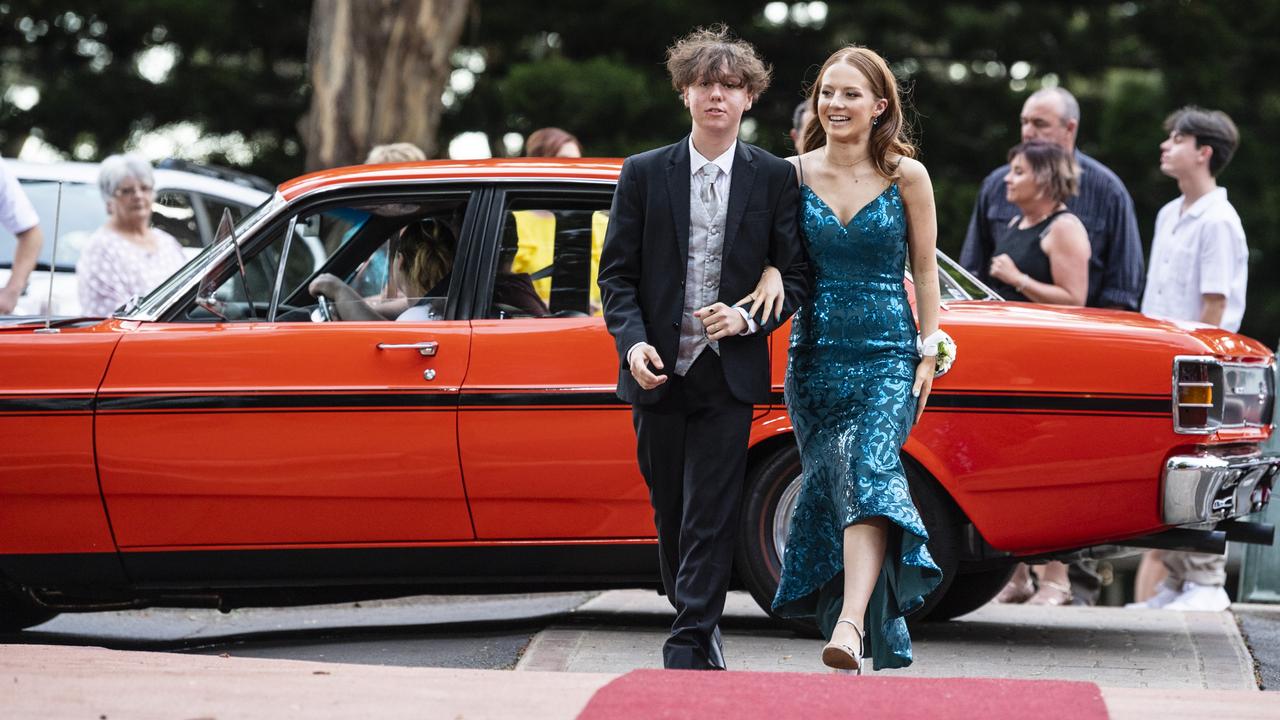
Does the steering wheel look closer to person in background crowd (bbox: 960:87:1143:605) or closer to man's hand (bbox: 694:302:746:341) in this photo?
man's hand (bbox: 694:302:746:341)

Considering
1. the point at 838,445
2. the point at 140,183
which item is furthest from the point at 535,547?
the point at 140,183

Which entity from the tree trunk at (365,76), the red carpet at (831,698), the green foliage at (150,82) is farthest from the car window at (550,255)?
the green foliage at (150,82)

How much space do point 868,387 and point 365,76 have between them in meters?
9.42

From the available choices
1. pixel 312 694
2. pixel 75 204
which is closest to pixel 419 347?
pixel 312 694

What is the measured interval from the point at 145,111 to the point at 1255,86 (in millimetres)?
11385

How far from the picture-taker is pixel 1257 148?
56.4 ft

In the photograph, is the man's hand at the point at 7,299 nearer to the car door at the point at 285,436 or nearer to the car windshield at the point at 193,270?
the car windshield at the point at 193,270

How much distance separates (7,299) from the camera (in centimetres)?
673

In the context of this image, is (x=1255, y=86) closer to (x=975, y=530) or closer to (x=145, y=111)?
(x=145, y=111)

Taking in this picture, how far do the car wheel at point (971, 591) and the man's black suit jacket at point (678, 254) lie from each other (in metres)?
2.22

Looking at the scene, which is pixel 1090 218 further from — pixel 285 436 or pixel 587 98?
pixel 587 98

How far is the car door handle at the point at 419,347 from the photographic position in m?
6.00

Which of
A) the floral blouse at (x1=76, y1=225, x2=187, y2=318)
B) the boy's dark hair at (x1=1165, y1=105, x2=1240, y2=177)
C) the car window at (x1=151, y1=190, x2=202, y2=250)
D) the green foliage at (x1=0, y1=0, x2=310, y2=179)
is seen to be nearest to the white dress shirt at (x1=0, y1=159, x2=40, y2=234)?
the floral blouse at (x1=76, y1=225, x2=187, y2=318)

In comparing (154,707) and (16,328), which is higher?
(16,328)
